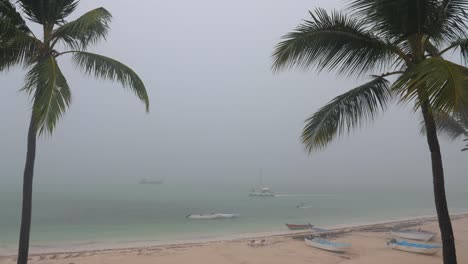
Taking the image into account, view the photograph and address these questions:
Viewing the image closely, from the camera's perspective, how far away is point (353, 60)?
6555mm

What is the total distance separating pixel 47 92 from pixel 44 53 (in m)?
1.66

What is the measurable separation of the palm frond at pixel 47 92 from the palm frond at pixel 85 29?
752 mm

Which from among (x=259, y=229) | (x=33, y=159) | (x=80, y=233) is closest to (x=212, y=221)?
(x=259, y=229)

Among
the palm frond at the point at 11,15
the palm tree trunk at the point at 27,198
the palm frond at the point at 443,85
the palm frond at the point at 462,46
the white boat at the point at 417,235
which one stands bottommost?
the white boat at the point at 417,235

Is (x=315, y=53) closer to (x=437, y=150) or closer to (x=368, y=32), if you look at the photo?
(x=368, y=32)

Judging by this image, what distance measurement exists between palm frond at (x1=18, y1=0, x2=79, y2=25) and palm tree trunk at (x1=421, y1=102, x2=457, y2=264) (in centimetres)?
616

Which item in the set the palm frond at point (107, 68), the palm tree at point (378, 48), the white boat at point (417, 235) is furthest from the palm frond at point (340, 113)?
the white boat at point (417, 235)

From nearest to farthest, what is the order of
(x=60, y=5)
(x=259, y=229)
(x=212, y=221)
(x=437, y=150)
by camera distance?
(x=437, y=150) < (x=60, y=5) < (x=259, y=229) < (x=212, y=221)

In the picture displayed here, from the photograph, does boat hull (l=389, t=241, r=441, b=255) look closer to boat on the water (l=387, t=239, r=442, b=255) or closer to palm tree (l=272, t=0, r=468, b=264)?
boat on the water (l=387, t=239, r=442, b=255)

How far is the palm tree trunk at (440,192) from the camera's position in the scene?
555cm

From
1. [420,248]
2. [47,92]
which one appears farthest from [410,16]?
[420,248]

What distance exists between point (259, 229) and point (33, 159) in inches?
878

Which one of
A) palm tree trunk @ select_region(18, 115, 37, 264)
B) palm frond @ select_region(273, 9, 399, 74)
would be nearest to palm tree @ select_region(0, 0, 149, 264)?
palm tree trunk @ select_region(18, 115, 37, 264)

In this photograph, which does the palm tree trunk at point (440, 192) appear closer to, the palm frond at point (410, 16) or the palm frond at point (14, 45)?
the palm frond at point (410, 16)
